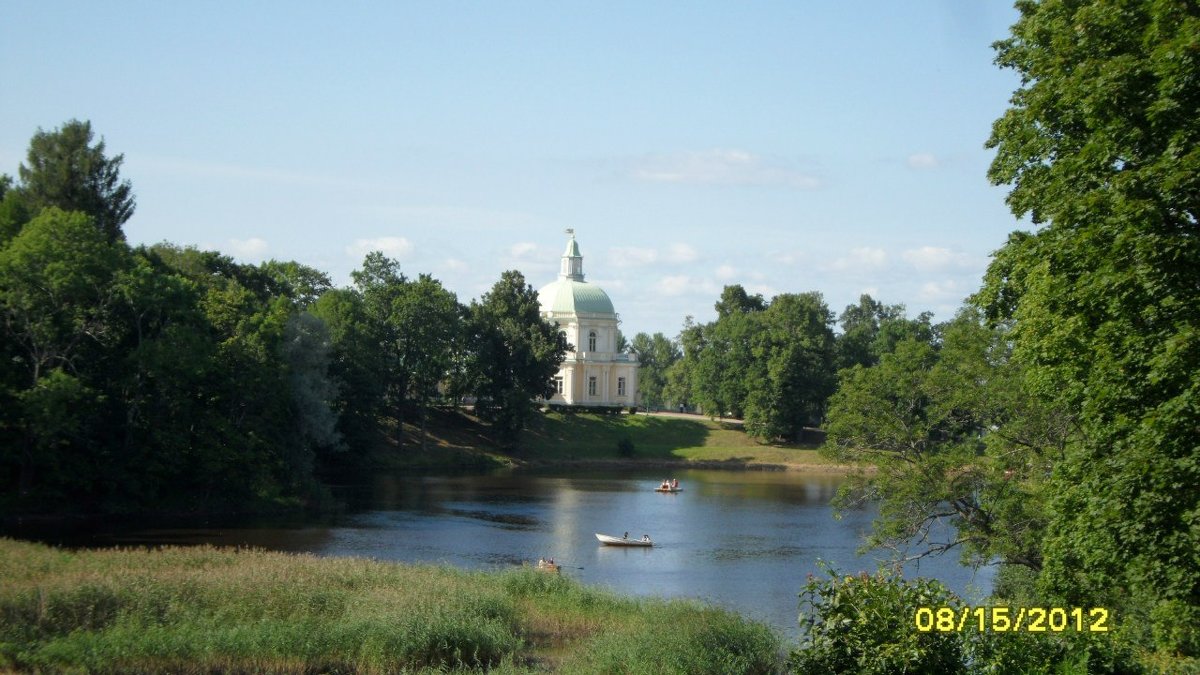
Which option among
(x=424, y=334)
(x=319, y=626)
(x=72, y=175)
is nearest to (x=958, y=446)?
(x=319, y=626)

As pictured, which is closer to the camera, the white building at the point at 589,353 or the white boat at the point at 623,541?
the white boat at the point at 623,541

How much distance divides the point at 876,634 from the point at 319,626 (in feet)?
30.5

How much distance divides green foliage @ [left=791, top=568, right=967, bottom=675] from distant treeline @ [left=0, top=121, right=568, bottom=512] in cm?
3075

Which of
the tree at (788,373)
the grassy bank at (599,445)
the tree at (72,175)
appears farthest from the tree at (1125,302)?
the tree at (788,373)

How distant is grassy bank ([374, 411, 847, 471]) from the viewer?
72.2 meters

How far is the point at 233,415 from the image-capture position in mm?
46281

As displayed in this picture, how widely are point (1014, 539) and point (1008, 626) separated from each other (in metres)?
10.3

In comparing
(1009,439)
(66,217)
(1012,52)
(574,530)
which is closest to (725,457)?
(574,530)

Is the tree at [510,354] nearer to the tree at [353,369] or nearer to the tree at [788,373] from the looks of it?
the tree at [353,369]

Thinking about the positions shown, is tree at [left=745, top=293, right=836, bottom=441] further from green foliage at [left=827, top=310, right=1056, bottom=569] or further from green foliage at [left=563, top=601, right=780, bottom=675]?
green foliage at [left=563, top=601, right=780, bottom=675]

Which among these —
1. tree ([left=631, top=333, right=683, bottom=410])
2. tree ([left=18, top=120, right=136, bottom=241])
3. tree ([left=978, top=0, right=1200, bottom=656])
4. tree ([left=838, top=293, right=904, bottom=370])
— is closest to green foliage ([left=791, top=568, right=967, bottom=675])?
tree ([left=978, top=0, right=1200, bottom=656])

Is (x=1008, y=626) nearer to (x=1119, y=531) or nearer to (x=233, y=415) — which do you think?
(x=1119, y=531)

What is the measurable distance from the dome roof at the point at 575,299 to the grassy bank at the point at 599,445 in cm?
1571

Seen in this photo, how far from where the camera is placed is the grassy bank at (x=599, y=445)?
72188 mm
